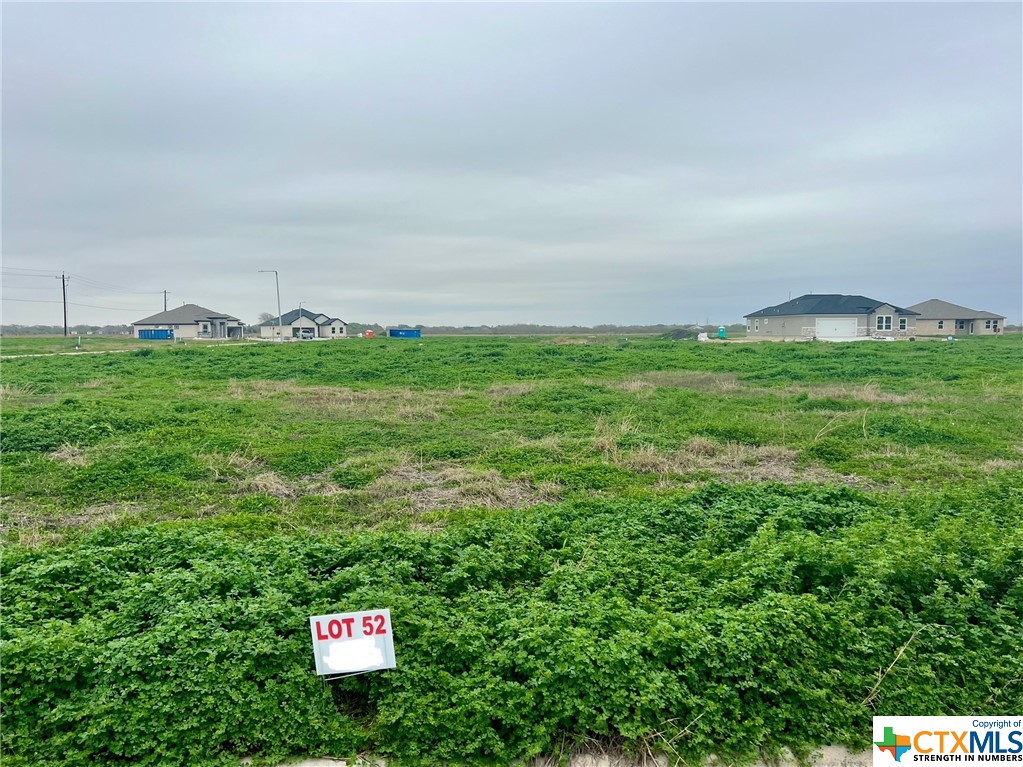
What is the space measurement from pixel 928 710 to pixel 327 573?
4.27 meters

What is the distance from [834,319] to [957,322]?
18830mm

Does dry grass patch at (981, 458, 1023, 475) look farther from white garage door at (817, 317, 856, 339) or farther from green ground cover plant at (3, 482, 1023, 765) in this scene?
white garage door at (817, 317, 856, 339)

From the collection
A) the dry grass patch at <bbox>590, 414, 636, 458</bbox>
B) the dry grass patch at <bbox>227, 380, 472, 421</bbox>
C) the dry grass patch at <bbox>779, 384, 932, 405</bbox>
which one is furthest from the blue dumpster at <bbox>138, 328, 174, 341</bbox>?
the dry grass patch at <bbox>779, 384, 932, 405</bbox>

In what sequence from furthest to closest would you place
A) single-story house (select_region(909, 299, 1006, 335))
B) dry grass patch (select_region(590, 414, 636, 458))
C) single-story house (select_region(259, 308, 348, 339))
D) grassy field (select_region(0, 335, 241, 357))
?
single-story house (select_region(259, 308, 348, 339))
single-story house (select_region(909, 299, 1006, 335))
grassy field (select_region(0, 335, 241, 357))
dry grass patch (select_region(590, 414, 636, 458))

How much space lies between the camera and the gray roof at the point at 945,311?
57844 mm

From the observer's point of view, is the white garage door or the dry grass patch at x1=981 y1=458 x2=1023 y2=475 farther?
the white garage door

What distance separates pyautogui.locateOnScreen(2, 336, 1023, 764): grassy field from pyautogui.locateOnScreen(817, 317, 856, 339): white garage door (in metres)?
43.0

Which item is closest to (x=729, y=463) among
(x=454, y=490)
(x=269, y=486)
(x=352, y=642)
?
(x=454, y=490)

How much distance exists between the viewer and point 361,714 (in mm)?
3805

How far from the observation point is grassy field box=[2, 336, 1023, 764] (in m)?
3.57

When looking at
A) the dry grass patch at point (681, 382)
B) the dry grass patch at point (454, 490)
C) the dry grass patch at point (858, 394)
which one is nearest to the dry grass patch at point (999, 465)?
the dry grass patch at point (858, 394)

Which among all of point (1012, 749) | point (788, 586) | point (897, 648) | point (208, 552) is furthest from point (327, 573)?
point (1012, 749)

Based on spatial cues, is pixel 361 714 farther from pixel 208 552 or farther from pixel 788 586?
pixel 788 586

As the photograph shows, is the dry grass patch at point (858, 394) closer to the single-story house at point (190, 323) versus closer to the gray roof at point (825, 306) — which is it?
the gray roof at point (825, 306)
